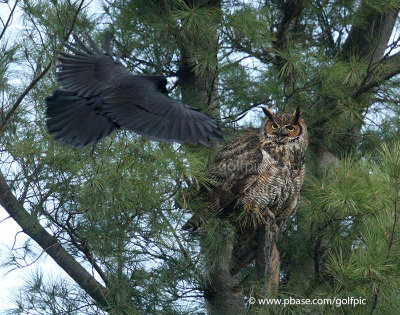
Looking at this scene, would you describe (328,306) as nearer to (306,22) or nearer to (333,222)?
(333,222)

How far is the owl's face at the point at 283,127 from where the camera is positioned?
3359mm

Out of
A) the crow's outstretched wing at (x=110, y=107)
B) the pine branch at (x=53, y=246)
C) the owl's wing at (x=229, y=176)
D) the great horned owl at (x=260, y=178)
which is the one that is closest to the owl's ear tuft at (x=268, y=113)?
the great horned owl at (x=260, y=178)

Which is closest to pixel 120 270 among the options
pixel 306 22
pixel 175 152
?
pixel 175 152

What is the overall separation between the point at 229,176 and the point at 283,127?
1.04ft

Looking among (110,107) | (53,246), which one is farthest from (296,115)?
(53,246)

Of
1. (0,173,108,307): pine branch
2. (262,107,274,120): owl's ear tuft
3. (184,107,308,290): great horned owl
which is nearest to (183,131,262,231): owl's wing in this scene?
(184,107,308,290): great horned owl

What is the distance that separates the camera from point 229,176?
10.9 feet

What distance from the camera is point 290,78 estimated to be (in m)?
3.46

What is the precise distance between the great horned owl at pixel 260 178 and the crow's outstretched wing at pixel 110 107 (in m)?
0.56

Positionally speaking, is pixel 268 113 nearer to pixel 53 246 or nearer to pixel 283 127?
pixel 283 127

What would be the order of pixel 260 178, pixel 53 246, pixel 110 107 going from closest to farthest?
1. pixel 110 107
2. pixel 53 246
3. pixel 260 178

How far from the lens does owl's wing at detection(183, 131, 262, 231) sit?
328 cm

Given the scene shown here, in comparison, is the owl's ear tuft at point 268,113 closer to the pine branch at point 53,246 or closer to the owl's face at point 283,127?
the owl's face at point 283,127

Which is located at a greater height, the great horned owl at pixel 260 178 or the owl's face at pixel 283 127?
the owl's face at pixel 283 127
